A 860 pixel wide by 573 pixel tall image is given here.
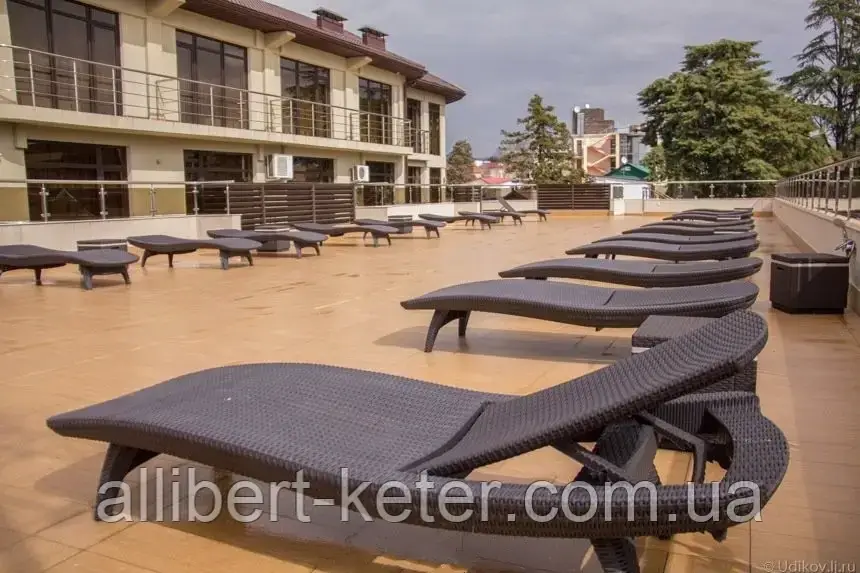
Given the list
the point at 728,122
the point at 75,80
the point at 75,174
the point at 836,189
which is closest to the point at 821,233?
the point at 836,189

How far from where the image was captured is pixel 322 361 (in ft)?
16.4

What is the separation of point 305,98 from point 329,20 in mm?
4439

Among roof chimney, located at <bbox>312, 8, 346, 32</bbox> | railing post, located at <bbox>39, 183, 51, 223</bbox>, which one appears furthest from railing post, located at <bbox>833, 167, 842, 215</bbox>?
roof chimney, located at <bbox>312, 8, 346, 32</bbox>

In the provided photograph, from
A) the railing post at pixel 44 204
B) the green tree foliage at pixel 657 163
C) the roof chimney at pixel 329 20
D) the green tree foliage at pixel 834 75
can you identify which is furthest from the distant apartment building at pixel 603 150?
the railing post at pixel 44 204

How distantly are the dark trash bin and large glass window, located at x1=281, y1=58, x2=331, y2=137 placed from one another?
18356 mm

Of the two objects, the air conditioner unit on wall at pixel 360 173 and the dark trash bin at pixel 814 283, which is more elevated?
the air conditioner unit on wall at pixel 360 173

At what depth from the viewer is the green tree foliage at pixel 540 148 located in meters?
43.1

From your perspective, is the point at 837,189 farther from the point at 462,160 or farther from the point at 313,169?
the point at 462,160

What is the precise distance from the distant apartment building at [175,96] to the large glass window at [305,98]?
0.14ft

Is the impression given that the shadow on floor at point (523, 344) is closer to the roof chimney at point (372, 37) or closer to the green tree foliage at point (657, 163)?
the roof chimney at point (372, 37)

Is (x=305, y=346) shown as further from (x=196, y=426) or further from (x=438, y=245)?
(x=438, y=245)

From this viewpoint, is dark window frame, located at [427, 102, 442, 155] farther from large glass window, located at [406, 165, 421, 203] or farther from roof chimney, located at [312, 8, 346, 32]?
roof chimney, located at [312, 8, 346, 32]

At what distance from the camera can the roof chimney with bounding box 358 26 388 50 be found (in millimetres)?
29234

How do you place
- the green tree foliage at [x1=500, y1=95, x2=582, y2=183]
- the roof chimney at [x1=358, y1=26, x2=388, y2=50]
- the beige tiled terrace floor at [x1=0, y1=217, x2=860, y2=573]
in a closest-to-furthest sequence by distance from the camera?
the beige tiled terrace floor at [x1=0, y1=217, x2=860, y2=573], the roof chimney at [x1=358, y1=26, x2=388, y2=50], the green tree foliage at [x1=500, y1=95, x2=582, y2=183]
